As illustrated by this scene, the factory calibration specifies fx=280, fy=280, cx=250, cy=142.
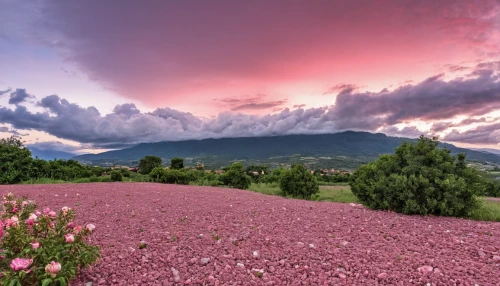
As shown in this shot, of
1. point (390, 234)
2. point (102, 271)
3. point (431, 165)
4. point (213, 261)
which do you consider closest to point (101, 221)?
point (102, 271)

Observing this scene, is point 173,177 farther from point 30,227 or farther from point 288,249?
point 30,227

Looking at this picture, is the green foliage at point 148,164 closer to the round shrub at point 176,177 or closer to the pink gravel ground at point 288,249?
the round shrub at point 176,177

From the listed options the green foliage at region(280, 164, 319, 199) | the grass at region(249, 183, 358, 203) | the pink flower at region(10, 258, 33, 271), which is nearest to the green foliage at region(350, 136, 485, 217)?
the grass at region(249, 183, 358, 203)

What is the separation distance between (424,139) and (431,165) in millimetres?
1247

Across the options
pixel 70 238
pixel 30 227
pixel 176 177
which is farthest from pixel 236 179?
pixel 70 238

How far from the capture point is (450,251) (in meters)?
5.38

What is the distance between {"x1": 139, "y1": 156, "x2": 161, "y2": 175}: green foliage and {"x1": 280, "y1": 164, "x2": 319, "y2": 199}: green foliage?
15.8 metres

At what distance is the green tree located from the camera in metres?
18.4

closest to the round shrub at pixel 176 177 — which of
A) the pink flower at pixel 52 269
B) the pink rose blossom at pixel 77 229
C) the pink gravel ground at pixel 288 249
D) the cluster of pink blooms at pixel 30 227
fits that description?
the pink gravel ground at pixel 288 249

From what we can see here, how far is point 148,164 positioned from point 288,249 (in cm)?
2649

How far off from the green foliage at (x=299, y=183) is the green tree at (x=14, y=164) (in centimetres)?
1779

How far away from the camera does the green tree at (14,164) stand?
18375 millimetres

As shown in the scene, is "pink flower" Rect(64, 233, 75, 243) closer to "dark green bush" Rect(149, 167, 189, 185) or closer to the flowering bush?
the flowering bush

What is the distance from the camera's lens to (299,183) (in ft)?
58.2
